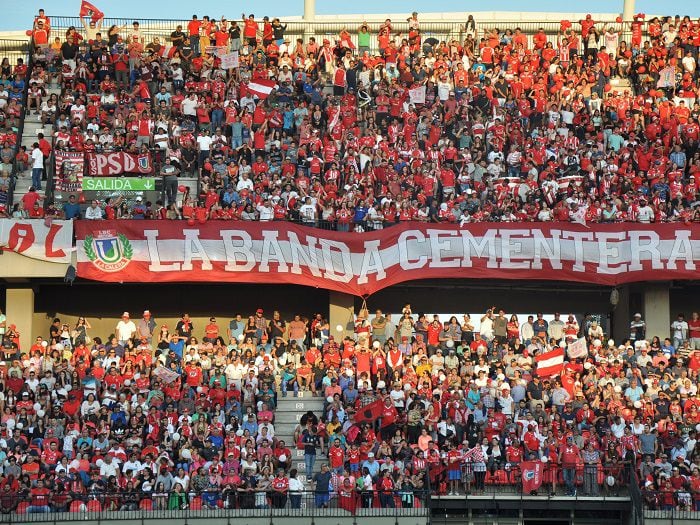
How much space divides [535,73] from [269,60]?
6925mm

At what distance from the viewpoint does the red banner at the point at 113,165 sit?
3703 cm

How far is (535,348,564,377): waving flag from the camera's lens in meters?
33.2

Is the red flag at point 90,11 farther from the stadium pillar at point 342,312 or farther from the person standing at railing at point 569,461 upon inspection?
the person standing at railing at point 569,461

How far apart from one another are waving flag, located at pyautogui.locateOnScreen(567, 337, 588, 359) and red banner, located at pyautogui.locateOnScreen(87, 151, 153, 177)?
10.8 metres

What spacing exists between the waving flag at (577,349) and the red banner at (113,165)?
35.4 ft

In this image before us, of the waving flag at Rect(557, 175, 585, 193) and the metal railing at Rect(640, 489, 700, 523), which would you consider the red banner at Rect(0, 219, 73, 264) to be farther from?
the metal railing at Rect(640, 489, 700, 523)

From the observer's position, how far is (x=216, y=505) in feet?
93.4

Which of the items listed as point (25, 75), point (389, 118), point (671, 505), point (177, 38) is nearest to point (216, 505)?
point (671, 505)

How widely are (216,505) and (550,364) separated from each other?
841 cm

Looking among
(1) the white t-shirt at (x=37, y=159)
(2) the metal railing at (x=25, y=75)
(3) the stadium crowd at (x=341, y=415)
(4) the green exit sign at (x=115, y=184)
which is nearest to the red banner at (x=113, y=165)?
(4) the green exit sign at (x=115, y=184)

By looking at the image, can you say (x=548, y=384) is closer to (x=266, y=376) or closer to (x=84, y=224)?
(x=266, y=376)

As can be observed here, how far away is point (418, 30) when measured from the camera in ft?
142

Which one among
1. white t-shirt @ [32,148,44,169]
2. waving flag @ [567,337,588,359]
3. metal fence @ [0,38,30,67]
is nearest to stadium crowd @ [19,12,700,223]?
white t-shirt @ [32,148,44,169]

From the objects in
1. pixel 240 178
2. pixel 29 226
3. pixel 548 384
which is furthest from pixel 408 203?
pixel 29 226
